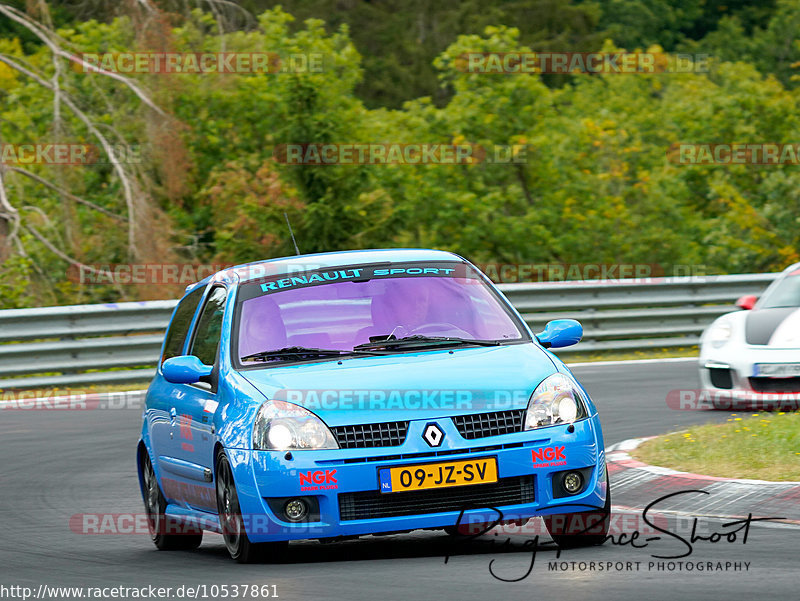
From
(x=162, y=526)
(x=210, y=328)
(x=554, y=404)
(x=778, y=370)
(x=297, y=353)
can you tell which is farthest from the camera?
(x=778, y=370)

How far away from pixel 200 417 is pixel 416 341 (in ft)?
3.85

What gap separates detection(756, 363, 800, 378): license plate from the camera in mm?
12695

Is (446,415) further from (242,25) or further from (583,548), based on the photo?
(242,25)

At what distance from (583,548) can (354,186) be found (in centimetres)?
2497

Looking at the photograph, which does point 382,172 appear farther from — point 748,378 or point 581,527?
point 581,527

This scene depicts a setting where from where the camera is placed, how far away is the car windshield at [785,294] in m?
13.9

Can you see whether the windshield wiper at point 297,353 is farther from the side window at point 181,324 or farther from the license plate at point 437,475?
the side window at point 181,324

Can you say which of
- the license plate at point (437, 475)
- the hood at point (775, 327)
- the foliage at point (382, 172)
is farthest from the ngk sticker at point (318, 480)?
the foliage at point (382, 172)

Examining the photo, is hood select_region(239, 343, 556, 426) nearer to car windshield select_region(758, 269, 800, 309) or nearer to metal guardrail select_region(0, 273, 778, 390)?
car windshield select_region(758, 269, 800, 309)

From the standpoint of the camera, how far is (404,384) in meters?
7.00

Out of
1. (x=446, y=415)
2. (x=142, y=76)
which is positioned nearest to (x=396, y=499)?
(x=446, y=415)

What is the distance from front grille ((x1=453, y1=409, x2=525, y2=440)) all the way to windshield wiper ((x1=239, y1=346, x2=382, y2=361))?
790mm

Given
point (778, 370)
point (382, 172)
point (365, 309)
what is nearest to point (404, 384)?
point (365, 309)

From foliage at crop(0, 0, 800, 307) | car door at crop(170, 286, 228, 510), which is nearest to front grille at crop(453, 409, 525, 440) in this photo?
car door at crop(170, 286, 228, 510)
